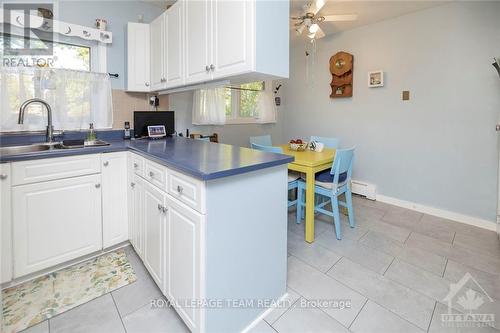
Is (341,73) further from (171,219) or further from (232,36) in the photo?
(171,219)

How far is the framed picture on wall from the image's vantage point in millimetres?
3250

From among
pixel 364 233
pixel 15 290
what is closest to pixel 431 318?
pixel 364 233

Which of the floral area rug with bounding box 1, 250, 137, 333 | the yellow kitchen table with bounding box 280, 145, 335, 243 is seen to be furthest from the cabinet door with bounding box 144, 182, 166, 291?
the yellow kitchen table with bounding box 280, 145, 335, 243

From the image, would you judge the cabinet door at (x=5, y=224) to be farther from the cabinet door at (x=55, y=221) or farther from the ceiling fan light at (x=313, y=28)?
the ceiling fan light at (x=313, y=28)

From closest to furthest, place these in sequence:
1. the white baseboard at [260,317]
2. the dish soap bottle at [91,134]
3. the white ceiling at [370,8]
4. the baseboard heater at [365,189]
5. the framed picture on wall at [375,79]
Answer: the white baseboard at [260,317], the dish soap bottle at [91,134], the white ceiling at [370,8], the framed picture on wall at [375,79], the baseboard heater at [365,189]

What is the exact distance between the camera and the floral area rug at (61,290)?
1461mm

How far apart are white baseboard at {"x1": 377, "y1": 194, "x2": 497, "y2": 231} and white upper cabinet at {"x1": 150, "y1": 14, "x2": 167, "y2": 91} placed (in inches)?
122

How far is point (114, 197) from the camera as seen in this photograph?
2029mm

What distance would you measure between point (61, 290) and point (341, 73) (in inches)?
151

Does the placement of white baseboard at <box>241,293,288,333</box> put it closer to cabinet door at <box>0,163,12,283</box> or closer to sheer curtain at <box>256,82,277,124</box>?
cabinet door at <box>0,163,12,283</box>

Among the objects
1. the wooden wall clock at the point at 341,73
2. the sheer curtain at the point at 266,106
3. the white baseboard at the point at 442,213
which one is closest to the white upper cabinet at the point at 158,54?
the sheer curtain at the point at 266,106

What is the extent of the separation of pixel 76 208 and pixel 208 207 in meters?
1.31

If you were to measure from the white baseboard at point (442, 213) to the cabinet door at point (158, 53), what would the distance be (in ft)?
10.2

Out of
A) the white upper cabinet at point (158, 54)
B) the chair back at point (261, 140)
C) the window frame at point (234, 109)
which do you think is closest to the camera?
the white upper cabinet at point (158, 54)
